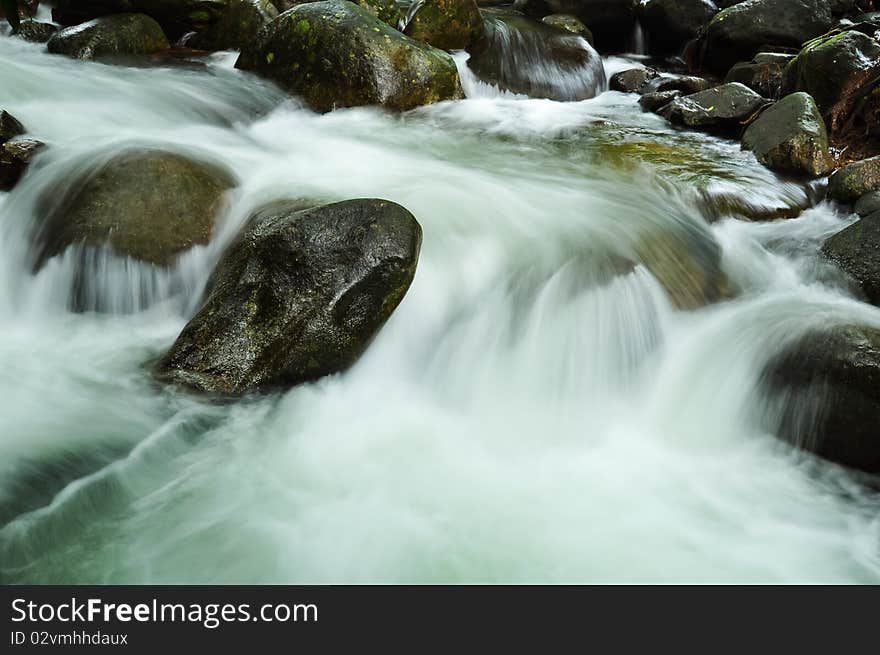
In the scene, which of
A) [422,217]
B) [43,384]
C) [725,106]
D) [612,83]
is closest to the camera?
[43,384]

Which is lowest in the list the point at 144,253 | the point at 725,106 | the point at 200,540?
the point at 200,540

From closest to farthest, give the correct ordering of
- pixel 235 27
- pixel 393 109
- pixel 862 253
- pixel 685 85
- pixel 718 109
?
pixel 862 253, pixel 393 109, pixel 718 109, pixel 235 27, pixel 685 85

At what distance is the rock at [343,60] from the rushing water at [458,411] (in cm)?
153

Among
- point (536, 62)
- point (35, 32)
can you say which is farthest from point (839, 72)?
point (35, 32)

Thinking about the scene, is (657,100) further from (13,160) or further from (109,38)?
(13,160)

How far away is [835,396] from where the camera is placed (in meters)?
3.58

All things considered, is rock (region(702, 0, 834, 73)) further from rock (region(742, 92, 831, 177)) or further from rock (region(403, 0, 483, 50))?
rock (region(742, 92, 831, 177))

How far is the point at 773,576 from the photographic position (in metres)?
2.97

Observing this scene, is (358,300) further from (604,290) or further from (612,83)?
(612,83)

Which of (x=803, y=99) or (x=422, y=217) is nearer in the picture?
(x=422, y=217)

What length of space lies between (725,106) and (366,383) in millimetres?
6057

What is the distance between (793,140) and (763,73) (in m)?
3.39

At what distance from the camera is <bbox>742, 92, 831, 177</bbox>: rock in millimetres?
6457

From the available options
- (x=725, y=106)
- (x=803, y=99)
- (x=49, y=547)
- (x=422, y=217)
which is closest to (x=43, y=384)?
(x=49, y=547)
